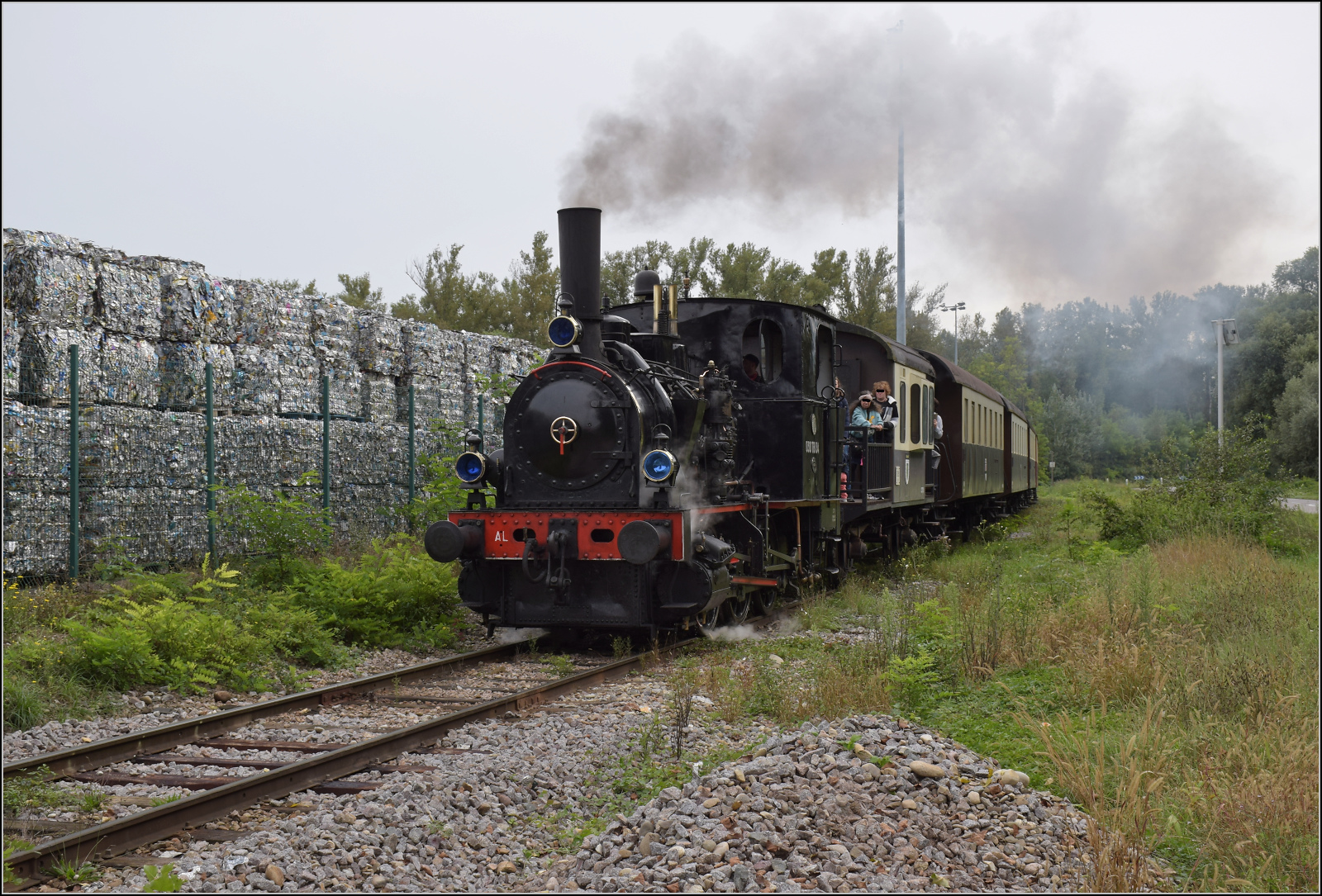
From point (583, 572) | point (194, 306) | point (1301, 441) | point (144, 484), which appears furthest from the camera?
point (1301, 441)

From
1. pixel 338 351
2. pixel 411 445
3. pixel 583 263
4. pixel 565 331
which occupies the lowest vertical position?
pixel 411 445

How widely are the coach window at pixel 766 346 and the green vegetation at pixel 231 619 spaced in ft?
12.2

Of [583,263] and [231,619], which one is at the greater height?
[583,263]

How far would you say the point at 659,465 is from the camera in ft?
27.0

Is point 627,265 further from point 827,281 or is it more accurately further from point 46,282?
point 46,282

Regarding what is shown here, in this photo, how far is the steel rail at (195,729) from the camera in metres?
5.30

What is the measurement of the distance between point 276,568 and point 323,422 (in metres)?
3.41

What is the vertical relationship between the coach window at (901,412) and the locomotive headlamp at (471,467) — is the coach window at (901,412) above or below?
above

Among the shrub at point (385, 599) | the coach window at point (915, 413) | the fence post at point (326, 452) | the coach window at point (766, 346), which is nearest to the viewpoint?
the shrub at point (385, 599)

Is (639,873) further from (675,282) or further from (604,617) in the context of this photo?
(675,282)

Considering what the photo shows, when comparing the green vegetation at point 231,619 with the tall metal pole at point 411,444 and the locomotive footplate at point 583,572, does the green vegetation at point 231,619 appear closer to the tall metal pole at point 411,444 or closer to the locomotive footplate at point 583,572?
the locomotive footplate at point 583,572

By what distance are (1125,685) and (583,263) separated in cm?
510

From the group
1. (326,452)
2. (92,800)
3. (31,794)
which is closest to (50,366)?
(326,452)

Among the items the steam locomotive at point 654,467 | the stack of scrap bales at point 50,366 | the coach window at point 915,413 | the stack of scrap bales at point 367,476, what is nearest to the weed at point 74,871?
the steam locomotive at point 654,467
